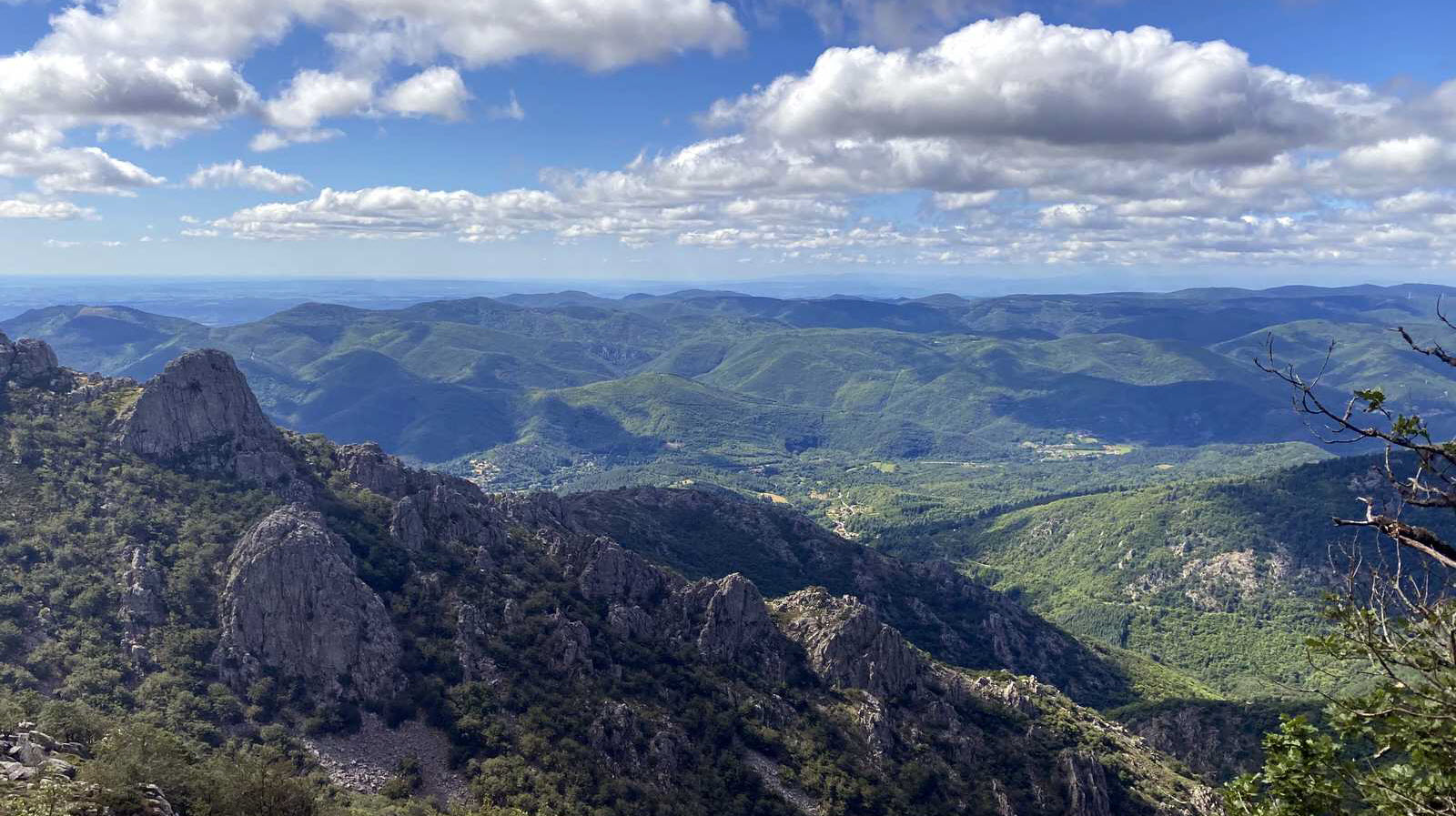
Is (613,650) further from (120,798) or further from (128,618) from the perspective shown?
(120,798)

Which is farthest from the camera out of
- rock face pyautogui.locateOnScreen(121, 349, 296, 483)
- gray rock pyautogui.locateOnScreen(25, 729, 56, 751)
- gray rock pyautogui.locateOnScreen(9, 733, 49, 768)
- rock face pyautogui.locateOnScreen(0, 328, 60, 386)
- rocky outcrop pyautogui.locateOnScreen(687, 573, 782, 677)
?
rock face pyautogui.locateOnScreen(0, 328, 60, 386)

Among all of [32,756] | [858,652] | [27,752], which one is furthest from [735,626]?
[27,752]

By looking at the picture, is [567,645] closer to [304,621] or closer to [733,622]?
[733,622]

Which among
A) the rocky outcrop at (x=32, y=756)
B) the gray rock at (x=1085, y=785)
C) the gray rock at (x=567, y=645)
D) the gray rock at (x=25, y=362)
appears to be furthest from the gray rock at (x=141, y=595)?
the gray rock at (x=1085, y=785)

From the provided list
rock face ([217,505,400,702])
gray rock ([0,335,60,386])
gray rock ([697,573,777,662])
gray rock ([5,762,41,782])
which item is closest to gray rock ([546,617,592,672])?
gray rock ([697,573,777,662])

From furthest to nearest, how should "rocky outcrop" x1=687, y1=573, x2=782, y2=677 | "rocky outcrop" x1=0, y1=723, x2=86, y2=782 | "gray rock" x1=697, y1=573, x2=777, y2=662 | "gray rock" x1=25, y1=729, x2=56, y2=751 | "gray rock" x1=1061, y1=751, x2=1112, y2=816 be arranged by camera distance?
"gray rock" x1=697, y1=573, x2=777, y2=662
"rocky outcrop" x1=687, y1=573, x2=782, y2=677
"gray rock" x1=1061, y1=751, x2=1112, y2=816
"gray rock" x1=25, y1=729, x2=56, y2=751
"rocky outcrop" x1=0, y1=723, x2=86, y2=782

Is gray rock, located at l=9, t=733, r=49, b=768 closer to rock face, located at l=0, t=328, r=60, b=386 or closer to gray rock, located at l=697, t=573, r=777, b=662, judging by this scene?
gray rock, located at l=697, t=573, r=777, b=662

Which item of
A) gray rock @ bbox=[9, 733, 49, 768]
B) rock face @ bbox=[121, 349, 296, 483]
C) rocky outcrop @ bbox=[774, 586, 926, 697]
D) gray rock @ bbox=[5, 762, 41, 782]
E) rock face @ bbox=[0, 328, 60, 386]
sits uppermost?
rock face @ bbox=[0, 328, 60, 386]
